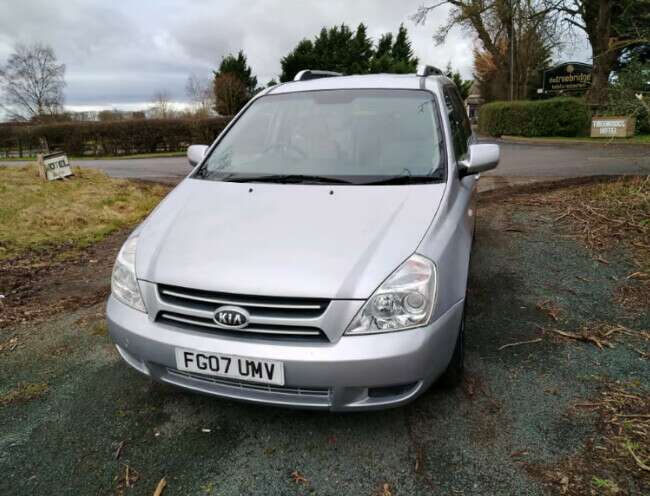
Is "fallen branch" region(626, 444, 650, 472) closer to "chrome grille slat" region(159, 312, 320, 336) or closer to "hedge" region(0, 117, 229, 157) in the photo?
"chrome grille slat" region(159, 312, 320, 336)

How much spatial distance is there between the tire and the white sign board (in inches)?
361

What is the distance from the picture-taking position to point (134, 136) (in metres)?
24.8

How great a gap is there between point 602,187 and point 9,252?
8121 mm

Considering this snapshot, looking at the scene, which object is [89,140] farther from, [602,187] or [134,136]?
[602,187]

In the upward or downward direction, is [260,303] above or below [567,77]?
below

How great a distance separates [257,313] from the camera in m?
2.13

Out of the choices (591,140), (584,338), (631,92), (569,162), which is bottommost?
(584,338)

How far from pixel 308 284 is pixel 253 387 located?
0.54 metres

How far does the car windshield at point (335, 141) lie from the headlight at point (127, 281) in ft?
2.82

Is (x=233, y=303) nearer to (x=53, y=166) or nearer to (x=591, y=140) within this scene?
(x=53, y=166)

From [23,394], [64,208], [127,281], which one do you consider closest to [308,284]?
[127,281]

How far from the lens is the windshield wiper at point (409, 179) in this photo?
2840 mm

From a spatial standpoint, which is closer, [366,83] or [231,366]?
[231,366]

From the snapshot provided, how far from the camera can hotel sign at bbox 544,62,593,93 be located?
82.4 feet
